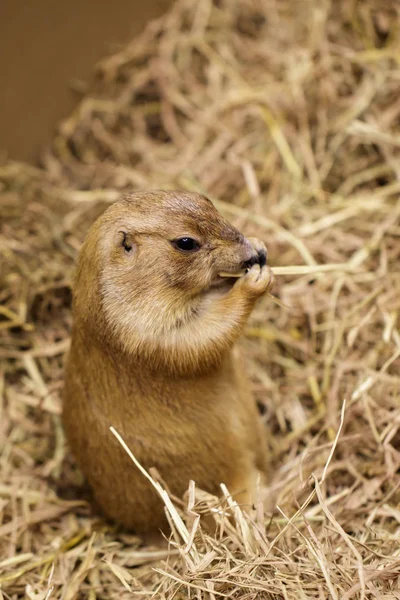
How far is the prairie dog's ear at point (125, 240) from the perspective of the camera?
3568 mm

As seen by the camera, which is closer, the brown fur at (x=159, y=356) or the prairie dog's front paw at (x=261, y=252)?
the brown fur at (x=159, y=356)

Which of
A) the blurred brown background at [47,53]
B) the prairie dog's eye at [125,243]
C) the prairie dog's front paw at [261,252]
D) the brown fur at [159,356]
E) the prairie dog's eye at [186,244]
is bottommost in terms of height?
the brown fur at [159,356]

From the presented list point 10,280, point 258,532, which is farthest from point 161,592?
point 10,280

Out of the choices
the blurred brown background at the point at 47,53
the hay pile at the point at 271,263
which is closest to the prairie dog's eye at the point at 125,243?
the hay pile at the point at 271,263

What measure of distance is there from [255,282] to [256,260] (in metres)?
0.12

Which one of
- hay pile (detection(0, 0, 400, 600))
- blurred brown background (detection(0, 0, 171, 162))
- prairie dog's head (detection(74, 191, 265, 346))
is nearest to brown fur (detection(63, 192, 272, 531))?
prairie dog's head (detection(74, 191, 265, 346))

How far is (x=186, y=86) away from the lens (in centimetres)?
645

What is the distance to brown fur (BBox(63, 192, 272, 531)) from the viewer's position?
141 inches

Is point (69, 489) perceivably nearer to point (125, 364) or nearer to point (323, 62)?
point (125, 364)

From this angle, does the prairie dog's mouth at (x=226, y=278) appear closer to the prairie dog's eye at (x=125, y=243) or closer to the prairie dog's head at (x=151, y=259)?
the prairie dog's head at (x=151, y=259)

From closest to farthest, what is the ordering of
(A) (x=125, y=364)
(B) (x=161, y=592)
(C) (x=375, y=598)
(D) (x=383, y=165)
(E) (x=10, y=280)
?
(C) (x=375, y=598), (B) (x=161, y=592), (A) (x=125, y=364), (E) (x=10, y=280), (D) (x=383, y=165)

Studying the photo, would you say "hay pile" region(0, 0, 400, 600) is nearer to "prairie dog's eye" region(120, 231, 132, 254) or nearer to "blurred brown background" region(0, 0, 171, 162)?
"blurred brown background" region(0, 0, 171, 162)

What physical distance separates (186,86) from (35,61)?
1.33 m

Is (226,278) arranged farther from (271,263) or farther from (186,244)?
(271,263)
